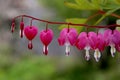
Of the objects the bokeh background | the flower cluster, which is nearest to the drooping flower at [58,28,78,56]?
the flower cluster

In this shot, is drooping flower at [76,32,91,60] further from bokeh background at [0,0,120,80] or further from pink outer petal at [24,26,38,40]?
bokeh background at [0,0,120,80]

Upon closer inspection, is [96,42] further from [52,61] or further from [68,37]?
[52,61]

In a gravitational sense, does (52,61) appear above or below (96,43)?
below

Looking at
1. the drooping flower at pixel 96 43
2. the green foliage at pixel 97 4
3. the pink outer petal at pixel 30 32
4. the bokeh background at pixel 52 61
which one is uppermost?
the green foliage at pixel 97 4

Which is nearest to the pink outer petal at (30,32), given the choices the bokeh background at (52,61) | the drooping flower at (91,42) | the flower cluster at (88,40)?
the flower cluster at (88,40)

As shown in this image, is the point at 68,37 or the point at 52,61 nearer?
the point at 68,37

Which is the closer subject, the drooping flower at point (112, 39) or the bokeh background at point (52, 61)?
the drooping flower at point (112, 39)

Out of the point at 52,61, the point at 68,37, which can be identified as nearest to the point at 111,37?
the point at 68,37

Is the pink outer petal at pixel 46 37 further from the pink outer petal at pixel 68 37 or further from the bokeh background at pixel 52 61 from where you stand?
the bokeh background at pixel 52 61

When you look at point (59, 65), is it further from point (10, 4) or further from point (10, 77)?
point (10, 4)
